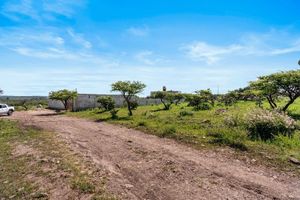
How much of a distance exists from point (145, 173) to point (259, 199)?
2689 mm

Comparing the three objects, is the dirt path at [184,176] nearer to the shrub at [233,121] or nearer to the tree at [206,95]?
the shrub at [233,121]

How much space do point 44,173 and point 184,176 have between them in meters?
3.53

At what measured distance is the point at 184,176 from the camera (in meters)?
6.24

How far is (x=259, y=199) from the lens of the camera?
4.93m

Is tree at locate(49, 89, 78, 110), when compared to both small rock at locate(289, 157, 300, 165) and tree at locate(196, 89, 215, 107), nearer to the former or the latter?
tree at locate(196, 89, 215, 107)

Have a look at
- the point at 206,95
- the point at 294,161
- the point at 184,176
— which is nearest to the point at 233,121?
the point at 294,161

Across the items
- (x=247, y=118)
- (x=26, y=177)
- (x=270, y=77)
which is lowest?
Answer: (x=26, y=177)

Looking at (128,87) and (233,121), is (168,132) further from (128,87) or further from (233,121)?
(128,87)

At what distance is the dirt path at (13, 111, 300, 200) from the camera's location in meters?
5.23

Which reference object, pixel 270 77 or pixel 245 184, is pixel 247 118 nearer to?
pixel 245 184

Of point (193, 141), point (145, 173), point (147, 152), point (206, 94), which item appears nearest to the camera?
point (145, 173)

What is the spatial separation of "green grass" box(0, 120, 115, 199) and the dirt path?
414mm

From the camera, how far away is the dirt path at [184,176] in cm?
523

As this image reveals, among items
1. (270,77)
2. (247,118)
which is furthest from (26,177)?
(270,77)
